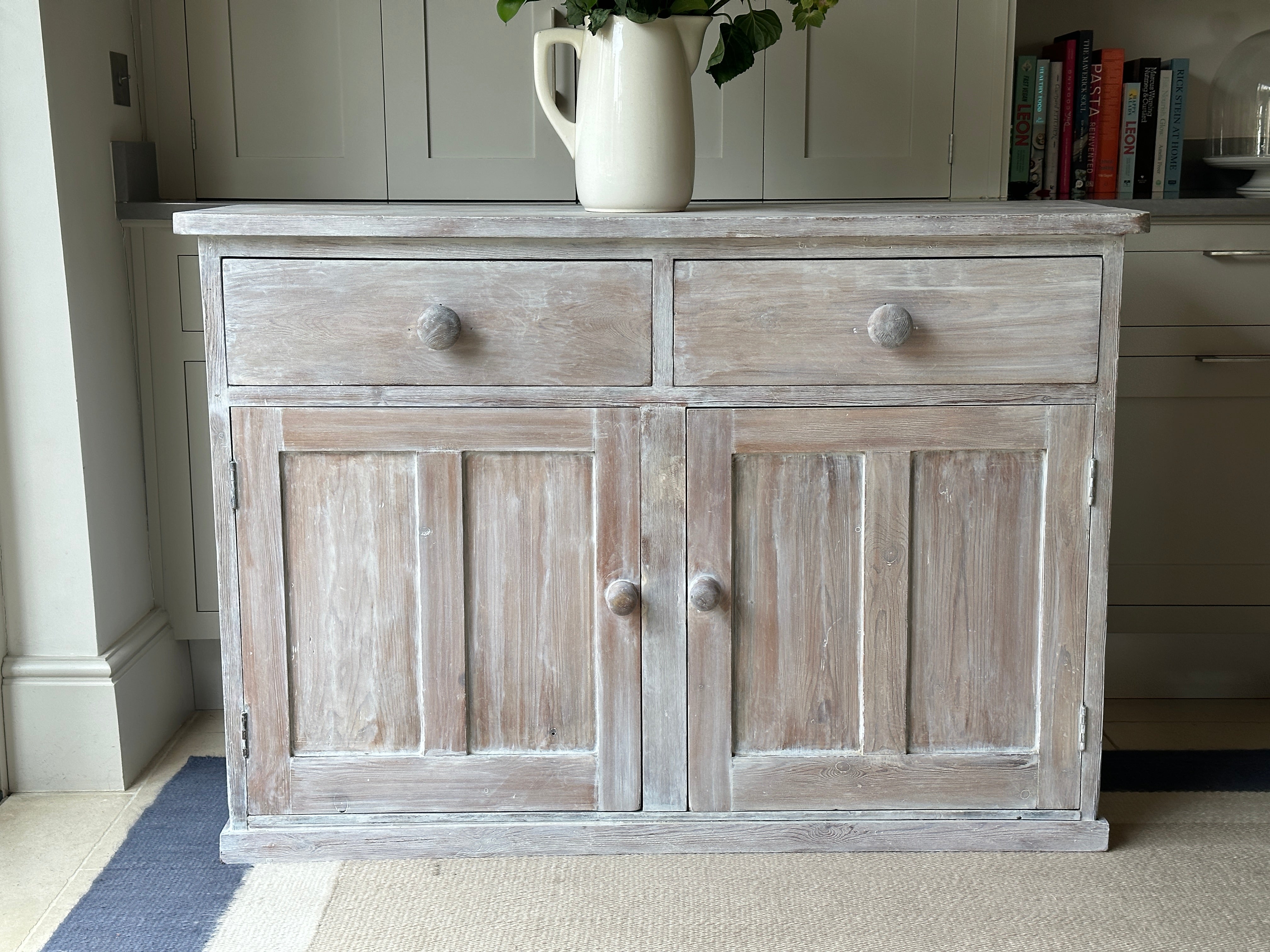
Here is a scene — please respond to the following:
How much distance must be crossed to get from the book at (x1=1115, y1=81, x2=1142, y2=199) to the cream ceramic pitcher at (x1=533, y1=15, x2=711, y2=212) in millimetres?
938

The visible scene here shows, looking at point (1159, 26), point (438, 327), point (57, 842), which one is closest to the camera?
point (438, 327)

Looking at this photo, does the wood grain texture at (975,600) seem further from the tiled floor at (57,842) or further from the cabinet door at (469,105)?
the tiled floor at (57,842)

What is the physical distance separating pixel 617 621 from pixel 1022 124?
1.21 metres

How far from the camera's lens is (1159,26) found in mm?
2211

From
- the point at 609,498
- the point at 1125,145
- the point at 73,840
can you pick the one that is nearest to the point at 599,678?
the point at 609,498

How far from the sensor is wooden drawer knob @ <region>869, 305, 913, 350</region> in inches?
56.6

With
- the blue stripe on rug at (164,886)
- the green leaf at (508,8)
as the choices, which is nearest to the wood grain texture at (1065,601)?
the green leaf at (508,8)

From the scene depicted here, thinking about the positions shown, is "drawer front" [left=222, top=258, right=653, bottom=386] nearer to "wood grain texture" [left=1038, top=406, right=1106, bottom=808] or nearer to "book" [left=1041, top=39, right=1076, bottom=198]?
"wood grain texture" [left=1038, top=406, right=1106, bottom=808]

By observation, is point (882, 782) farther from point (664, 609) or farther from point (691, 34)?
point (691, 34)

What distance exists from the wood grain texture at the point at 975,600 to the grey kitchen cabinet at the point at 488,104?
0.68m

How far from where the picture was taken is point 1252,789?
1.80m

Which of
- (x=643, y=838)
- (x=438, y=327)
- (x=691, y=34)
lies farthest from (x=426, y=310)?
(x=643, y=838)

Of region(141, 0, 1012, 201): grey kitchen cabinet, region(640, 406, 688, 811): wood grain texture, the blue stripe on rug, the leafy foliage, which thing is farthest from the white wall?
the blue stripe on rug

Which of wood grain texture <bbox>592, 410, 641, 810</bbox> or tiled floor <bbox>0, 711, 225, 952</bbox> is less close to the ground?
wood grain texture <bbox>592, 410, 641, 810</bbox>
